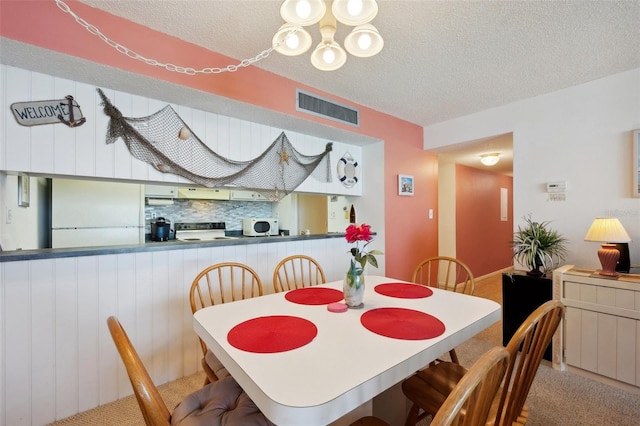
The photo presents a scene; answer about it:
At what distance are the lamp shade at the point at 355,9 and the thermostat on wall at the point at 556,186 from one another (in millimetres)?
2489

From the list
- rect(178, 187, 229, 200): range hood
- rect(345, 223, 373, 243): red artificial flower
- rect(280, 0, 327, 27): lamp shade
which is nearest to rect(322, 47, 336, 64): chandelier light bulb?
rect(280, 0, 327, 27): lamp shade

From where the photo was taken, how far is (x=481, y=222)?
16.6 feet

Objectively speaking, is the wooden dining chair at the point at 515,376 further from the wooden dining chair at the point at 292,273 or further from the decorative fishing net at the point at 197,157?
the decorative fishing net at the point at 197,157

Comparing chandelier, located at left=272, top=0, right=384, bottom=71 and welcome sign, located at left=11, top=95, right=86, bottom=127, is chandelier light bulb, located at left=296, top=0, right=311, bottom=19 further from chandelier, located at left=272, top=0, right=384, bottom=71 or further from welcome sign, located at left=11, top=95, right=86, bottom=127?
welcome sign, located at left=11, top=95, right=86, bottom=127

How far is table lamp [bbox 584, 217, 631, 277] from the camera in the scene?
1916mm

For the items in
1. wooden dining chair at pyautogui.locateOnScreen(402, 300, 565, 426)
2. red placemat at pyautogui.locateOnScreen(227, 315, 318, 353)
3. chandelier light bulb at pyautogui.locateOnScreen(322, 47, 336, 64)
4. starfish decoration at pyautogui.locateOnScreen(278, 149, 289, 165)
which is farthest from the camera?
starfish decoration at pyautogui.locateOnScreen(278, 149, 289, 165)

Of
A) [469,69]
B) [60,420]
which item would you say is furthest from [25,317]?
[469,69]

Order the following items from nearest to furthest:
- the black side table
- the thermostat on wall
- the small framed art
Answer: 1. the small framed art
2. the black side table
3. the thermostat on wall

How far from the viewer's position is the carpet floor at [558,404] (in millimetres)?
1571

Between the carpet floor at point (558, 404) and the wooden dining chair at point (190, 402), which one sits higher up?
the wooden dining chair at point (190, 402)

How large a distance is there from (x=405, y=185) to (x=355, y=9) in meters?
2.50

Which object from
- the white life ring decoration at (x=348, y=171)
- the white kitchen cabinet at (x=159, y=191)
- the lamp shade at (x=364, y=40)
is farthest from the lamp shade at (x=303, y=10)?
the white kitchen cabinet at (x=159, y=191)

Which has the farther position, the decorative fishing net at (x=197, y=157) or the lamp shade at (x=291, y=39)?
the decorative fishing net at (x=197, y=157)

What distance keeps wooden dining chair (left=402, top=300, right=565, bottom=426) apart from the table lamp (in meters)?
1.47
